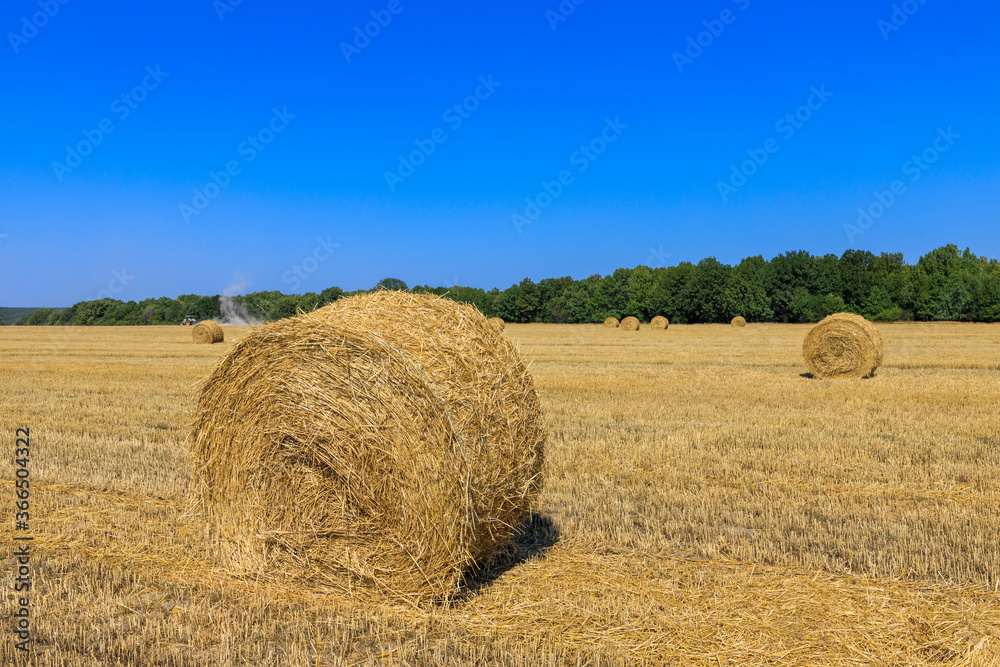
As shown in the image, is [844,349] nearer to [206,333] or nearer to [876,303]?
[206,333]

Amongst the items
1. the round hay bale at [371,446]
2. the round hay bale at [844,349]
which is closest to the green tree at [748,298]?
the round hay bale at [844,349]

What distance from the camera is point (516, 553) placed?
569 centimetres

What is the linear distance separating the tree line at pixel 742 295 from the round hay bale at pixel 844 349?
44228 millimetres

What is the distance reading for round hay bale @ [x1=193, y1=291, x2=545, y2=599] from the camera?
4836 millimetres

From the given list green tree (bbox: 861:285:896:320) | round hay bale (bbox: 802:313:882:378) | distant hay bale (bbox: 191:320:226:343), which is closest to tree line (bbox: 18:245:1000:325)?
green tree (bbox: 861:285:896:320)

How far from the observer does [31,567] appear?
17.3 feet

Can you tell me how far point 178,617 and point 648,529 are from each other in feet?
12.3

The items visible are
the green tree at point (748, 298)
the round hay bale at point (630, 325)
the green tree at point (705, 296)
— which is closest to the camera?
the round hay bale at point (630, 325)

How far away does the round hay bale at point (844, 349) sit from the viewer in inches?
709

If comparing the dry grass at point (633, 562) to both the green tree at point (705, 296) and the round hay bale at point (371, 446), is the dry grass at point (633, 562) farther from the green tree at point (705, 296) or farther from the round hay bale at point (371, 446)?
the green tree at point (705, 296)

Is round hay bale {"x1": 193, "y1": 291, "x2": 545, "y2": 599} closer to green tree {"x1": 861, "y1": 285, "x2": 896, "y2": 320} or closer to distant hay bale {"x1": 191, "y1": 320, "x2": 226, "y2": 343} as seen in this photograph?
distant hay bale {"x1": 191, "y1": 320, "x2": 226, "y2": 343}

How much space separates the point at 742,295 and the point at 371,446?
73036mm

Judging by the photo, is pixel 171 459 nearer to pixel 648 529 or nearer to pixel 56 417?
pixel 56 417

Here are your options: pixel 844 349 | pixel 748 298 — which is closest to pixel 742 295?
pixel 748 298
